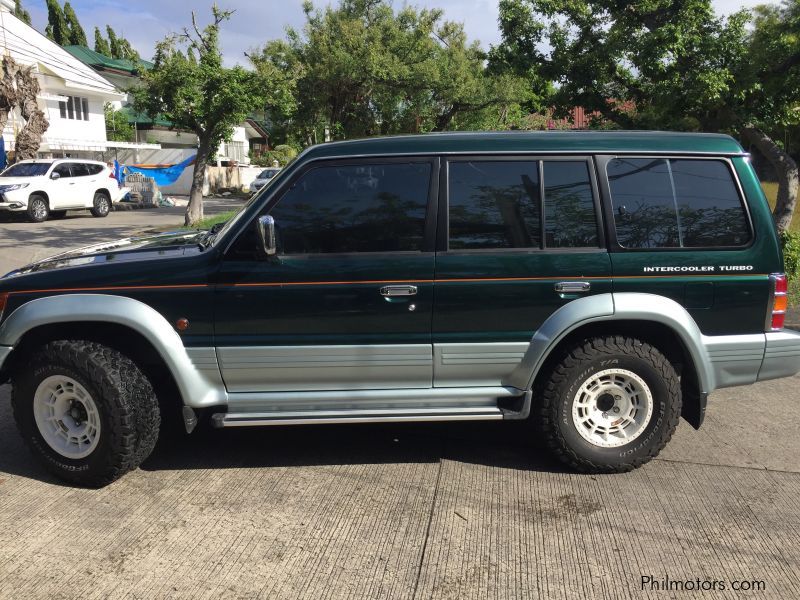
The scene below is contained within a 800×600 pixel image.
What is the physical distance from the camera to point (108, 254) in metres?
4.27

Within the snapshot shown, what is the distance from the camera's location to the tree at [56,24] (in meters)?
56.9

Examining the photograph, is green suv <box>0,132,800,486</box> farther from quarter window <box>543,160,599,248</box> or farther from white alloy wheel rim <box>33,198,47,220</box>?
white alloy wheel rim <box>33,198,47,220</box>

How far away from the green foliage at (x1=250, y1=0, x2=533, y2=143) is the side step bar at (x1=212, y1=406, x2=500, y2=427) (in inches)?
772

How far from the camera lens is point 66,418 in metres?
4.04

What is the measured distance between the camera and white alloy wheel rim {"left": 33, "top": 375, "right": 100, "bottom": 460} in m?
3.94

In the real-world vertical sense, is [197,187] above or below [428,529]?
above

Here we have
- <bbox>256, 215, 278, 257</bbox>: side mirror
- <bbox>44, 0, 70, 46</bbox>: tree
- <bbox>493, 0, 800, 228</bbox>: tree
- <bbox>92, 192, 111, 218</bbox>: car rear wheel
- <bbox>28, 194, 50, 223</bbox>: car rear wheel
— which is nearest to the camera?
<bbox>256, 215, 278, 257</bbox>: side mirror

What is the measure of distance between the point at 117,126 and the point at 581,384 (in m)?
41.0

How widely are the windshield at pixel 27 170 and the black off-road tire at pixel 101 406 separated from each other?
18355 millimetres

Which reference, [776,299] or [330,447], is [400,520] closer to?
[330,447]

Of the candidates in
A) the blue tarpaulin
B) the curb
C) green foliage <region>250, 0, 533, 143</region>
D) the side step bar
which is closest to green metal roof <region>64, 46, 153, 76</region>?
the blue tarpaulin

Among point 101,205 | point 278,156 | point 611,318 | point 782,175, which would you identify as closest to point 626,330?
point 611,318

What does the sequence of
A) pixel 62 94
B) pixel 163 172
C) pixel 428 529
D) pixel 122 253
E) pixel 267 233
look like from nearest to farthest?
pixel 428 529 → pixel 267 233 → pixel 122 253 → pixel 163 172 → pixel 62 94

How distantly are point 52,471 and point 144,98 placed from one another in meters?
12.0
